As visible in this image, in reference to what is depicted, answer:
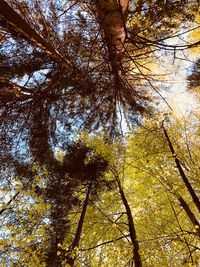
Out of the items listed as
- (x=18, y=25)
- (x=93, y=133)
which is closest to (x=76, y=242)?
(x=93, y=133)

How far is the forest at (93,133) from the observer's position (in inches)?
178

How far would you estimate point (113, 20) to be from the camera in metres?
3.67

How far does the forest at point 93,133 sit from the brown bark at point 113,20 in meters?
0.02

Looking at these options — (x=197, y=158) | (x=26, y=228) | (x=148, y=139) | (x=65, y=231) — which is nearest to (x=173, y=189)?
(x=197, y=158)

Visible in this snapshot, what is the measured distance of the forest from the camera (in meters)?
4.53

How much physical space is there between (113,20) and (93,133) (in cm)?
439

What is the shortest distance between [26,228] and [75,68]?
429cm

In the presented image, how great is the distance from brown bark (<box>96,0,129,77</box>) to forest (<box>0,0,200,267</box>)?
0.02 meters

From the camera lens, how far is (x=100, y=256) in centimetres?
694

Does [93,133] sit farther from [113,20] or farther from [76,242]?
[113,20]

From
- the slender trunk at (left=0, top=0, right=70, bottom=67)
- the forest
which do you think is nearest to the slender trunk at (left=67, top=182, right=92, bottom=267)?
the forest

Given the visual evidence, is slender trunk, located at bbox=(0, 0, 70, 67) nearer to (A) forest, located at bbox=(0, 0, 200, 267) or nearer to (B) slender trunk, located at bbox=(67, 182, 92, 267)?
(A) forest, located at bbox=(0, 0, 200, 267)

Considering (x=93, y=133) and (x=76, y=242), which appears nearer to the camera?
(x=76, y=242)

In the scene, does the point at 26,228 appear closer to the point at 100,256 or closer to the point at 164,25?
the point at 100,256
